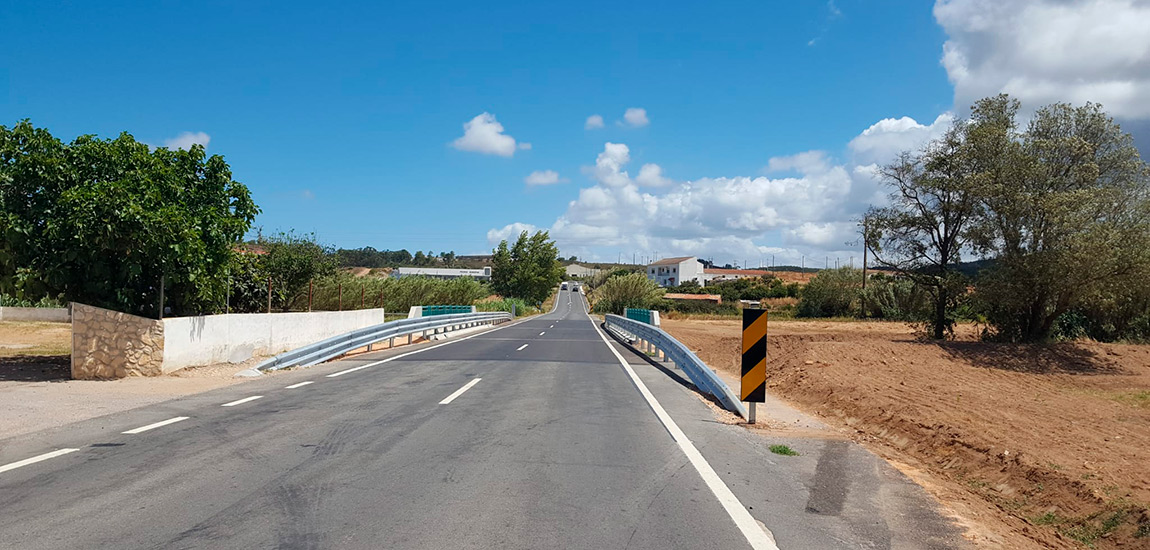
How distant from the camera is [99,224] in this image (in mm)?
12078

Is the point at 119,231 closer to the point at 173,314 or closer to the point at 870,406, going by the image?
the point at 173,314

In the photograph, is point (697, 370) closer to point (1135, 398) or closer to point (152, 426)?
point (152, 426)

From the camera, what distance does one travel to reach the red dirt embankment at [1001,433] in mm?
5879

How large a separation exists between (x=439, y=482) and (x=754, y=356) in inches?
200

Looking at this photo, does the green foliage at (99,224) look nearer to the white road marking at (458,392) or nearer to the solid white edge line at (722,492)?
the white road marking at (458,392)

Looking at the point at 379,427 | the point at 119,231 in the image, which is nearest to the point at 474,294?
the point at 119,231

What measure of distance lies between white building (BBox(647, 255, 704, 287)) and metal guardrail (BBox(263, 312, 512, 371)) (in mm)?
129603

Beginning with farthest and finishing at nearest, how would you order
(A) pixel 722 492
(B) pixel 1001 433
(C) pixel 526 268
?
(C) pixel 526 268, (B) pixel 1001 433, (A) pixel 722 492

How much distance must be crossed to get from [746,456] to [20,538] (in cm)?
623

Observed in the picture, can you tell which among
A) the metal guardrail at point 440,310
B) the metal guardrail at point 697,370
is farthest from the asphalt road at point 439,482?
the metal guardrail at point 440,310

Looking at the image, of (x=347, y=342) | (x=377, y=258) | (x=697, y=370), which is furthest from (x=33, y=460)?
(x=377, y=258)

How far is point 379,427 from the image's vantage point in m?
8.55

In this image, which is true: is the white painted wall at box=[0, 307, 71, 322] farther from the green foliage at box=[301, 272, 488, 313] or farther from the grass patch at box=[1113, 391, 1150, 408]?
the grass patch at box=[1113, 391, 1150, 408]

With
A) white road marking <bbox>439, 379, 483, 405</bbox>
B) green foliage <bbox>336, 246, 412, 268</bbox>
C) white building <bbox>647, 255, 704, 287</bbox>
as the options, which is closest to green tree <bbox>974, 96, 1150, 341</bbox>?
white road marking <bbox>439, 379, 483, 405</bbox>
